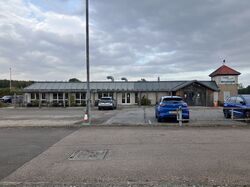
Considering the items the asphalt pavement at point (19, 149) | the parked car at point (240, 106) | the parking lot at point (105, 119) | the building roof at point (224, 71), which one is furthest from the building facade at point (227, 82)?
the asphalt pavement at point (19, 149)

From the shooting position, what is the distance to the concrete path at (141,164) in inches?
222

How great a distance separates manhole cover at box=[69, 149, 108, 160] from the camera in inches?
301

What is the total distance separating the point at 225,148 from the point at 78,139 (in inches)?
217

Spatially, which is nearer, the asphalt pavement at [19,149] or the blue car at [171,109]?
the asphalt pavement at [19,149]

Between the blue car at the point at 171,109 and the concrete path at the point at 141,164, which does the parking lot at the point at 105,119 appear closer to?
the blue car at the point at 171,109

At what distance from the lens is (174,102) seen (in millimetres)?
16906

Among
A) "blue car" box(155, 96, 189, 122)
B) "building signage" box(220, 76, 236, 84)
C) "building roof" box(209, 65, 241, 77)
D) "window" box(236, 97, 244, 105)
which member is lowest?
"blue car" box(155, 96, 189, 122)

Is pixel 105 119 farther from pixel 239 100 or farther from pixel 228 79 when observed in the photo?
pixel 228 79

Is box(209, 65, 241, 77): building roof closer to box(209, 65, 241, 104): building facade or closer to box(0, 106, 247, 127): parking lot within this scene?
box(209, 65, 241, 104): building facade

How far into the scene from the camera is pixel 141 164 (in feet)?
22.4

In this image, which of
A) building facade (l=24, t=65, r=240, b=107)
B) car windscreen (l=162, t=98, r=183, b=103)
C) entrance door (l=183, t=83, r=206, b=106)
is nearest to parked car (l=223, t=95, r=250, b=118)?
car windscreen (l=162, t=98, r=183, b=103)

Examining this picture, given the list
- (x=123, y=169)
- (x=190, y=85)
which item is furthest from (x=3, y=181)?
(x=190, y=85)

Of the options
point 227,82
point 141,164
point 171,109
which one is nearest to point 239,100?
point 171,109

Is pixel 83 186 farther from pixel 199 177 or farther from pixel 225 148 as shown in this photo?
pixel 225 148
